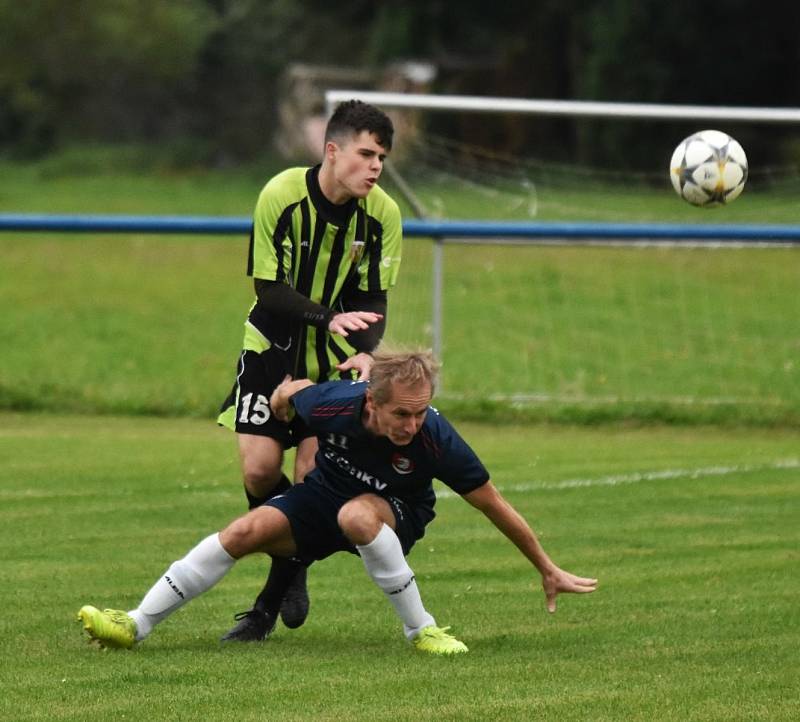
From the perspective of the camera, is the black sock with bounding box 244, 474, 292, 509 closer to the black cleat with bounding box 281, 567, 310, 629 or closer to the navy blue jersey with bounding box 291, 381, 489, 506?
the black cleat with bounding box 281, 567, 310, 629

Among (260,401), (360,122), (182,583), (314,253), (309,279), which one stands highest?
(360,122)

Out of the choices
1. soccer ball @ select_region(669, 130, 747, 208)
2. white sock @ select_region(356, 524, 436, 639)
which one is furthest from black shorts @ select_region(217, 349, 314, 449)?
soccer ball @ select_region(669, 130, 747, 208)

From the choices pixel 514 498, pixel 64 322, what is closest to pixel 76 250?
pixel 64 322

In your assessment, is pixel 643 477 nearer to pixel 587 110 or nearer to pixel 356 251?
pixel 587 110

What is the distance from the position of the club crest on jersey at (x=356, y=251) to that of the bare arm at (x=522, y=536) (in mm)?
1323

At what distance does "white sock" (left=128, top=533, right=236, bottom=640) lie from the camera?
5.87 meters

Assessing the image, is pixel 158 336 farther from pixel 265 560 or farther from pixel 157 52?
pixel 157 52

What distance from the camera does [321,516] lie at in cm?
605

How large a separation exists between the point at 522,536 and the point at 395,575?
46 cm

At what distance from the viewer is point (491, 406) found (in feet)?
40.7

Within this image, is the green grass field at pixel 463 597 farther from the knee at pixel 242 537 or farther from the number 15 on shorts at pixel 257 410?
the number 15 on shorts at pixel 257 410

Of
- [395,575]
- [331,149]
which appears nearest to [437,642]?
[395,575]

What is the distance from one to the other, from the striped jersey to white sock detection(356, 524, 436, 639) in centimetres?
116

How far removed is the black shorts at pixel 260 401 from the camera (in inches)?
265
